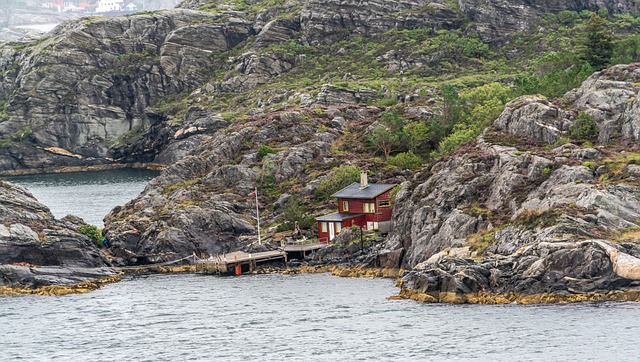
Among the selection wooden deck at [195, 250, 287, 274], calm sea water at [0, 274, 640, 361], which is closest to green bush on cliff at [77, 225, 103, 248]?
wooden deck at [195, 250, 287, 274]

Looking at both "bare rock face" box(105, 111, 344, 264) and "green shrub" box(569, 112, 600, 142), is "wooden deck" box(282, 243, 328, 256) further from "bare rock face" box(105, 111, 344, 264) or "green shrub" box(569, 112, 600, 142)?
"green shrub" box(569, 112, 600, 142)

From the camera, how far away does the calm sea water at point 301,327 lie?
91.2 metres

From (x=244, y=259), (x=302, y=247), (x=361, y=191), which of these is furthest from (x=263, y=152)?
(x=244, y=259)

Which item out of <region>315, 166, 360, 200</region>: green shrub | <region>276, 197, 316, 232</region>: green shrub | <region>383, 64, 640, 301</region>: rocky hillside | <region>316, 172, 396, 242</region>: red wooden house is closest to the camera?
<region>383, 64, 640, 301</region>: rocky hillside

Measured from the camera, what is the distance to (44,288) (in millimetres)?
130500

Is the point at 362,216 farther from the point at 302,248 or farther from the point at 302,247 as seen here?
the point at 302,248

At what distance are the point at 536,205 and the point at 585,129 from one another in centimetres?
1669

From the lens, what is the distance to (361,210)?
474 feet

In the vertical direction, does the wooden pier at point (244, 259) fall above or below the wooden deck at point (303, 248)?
below

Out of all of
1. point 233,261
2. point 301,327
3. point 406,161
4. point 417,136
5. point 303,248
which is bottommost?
point 301,327

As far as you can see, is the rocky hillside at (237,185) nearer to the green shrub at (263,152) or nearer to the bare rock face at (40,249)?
the green shrub at (263,152)

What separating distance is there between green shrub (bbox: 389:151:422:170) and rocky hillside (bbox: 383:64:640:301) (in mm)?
25005

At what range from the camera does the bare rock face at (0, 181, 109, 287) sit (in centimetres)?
13238

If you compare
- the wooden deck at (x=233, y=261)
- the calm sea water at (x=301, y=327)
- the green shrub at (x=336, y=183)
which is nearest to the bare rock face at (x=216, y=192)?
the wooden deck at (x=233, y=261)
